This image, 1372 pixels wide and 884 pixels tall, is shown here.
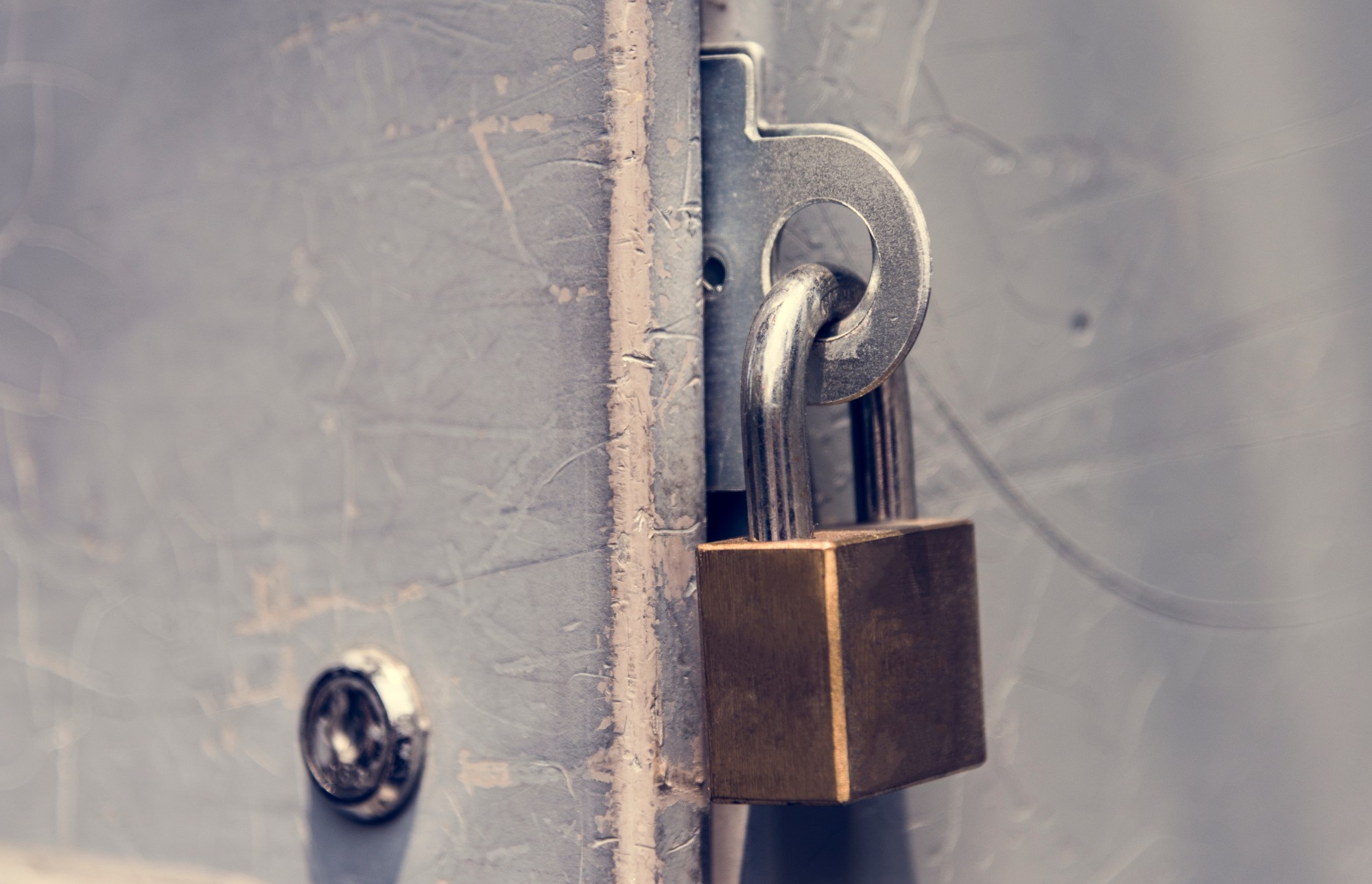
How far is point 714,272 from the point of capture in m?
0.52

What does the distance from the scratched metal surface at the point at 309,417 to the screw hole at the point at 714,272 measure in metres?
0.02

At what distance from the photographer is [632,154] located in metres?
0.49

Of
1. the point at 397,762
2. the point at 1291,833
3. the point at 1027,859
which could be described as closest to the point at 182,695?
the point at 397,762

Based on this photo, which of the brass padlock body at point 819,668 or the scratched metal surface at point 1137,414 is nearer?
the brass padlock body at point 819,668

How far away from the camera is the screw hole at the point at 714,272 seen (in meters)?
0.52

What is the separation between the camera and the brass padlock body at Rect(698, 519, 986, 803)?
1.42 feet

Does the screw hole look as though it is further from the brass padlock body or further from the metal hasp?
the brass padlock body

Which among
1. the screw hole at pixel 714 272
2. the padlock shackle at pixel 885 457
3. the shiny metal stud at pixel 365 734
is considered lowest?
the shiny metal stud at pixel 365 734

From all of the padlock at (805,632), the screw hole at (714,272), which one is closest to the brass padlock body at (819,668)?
the padlock at (805,632)

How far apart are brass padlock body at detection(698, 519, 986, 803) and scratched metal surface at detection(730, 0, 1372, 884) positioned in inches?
3.9

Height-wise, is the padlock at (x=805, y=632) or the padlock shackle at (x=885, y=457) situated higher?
the padlock shackle at (x=885, y=457)

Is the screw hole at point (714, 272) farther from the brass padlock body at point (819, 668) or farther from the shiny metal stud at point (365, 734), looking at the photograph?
the shiny metal stud at point (365, 734)

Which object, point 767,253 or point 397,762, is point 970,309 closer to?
point 767,253

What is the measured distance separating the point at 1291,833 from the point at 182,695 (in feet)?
1.98
